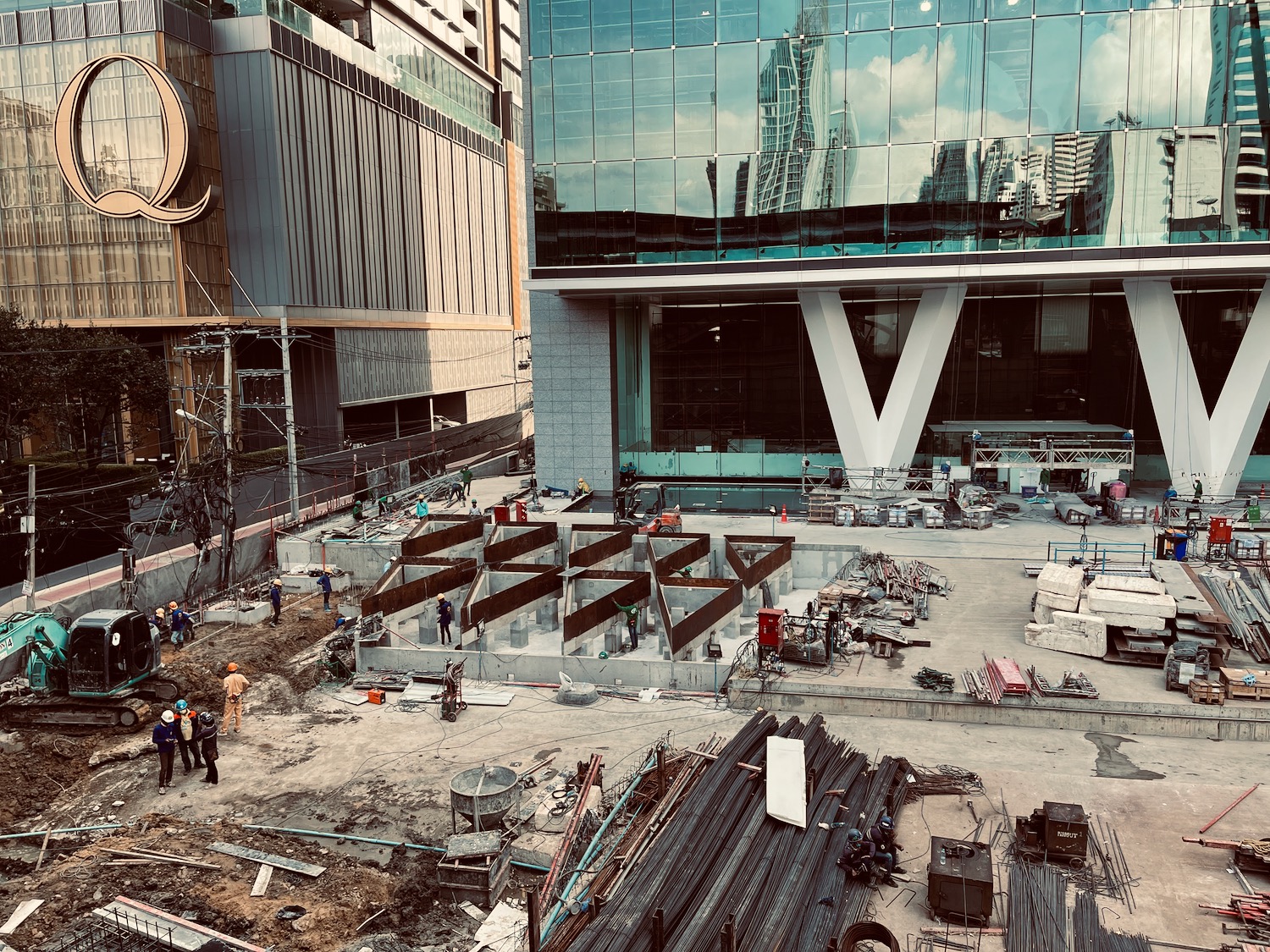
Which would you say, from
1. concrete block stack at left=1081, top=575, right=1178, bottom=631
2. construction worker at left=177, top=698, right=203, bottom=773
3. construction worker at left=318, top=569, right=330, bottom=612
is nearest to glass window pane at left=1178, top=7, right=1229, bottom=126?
concrete block stack at left=1081, top=575, right=1178, bottom=631

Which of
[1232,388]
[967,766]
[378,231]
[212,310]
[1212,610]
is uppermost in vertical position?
[378,231]

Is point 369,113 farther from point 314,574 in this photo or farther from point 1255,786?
point 1255,786

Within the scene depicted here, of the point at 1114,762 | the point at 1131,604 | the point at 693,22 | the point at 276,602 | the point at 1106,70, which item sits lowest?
the point at 1114,762

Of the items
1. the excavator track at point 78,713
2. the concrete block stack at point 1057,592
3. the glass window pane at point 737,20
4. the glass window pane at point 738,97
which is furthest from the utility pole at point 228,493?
the concrete block stack at point 1057,592

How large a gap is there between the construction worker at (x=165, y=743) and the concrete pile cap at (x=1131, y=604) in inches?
793

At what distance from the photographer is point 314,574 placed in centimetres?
3197

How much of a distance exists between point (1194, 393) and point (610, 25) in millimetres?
28195

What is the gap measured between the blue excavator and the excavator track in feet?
0.06

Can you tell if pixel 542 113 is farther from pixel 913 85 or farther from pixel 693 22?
pixel 913 85

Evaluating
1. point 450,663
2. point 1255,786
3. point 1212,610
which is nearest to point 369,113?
point 450,663

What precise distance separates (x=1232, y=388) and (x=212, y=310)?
173ft

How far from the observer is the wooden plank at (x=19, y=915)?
12617 mm

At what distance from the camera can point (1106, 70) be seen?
3466cm

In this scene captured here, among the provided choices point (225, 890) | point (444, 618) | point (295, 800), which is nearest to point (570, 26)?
point (444, 618)
